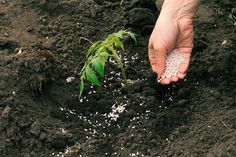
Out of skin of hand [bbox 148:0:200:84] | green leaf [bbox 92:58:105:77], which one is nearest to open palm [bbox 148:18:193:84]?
skin of hand [bbox 148:0:200:84]

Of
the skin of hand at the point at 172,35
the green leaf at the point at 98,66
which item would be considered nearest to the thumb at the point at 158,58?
the skin of hand at the point at 172,35

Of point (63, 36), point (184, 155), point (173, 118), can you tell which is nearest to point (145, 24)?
point (63, 36)

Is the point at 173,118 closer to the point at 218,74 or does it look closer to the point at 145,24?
the point at 218,74

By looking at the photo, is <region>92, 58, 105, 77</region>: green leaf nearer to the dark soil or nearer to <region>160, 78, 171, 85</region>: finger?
the dark soil

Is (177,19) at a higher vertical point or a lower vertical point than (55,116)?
higher

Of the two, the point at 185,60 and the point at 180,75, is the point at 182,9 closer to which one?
the point at 185,60
